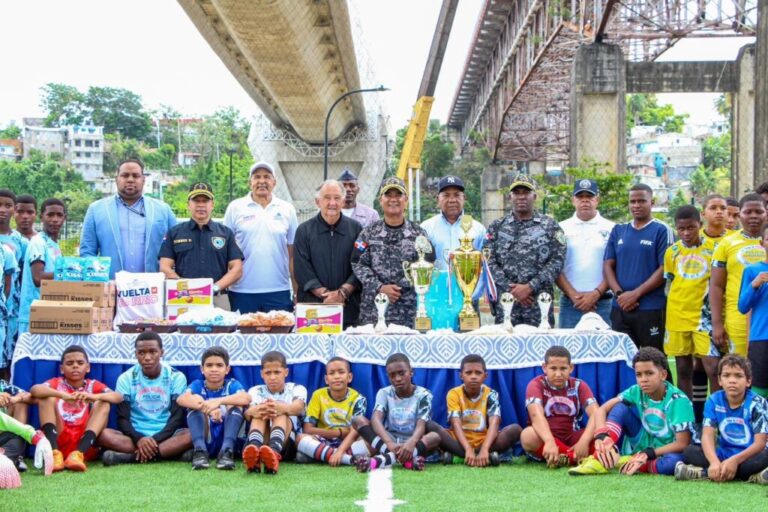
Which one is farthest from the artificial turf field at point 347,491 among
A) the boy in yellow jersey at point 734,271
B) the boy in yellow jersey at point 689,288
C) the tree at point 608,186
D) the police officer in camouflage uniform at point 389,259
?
the tree at point 608,186

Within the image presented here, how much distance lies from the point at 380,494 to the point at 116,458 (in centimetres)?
193

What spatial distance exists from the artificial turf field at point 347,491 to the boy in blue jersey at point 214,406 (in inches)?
8.9

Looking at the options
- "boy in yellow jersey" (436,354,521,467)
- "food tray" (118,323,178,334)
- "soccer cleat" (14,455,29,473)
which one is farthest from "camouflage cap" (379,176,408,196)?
"soccer cleat" (14,455,29,473)

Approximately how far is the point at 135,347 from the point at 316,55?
1692cm

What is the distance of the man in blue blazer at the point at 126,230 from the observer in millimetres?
7934

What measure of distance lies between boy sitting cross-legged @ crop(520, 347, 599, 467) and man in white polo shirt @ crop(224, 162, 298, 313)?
250cm

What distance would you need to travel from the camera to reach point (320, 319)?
700 cm

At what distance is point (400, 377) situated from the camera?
6.49 m

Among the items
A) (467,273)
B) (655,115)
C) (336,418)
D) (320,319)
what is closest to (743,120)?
(467,273)

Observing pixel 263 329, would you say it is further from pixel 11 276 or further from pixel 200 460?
pixel 11 276

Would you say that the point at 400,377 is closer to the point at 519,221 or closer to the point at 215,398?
the point at 215,398

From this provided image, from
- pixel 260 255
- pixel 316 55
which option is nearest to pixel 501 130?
pixel 316 55

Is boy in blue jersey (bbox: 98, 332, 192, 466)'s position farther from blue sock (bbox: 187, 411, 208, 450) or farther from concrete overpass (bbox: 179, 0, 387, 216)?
concrete overpass (bbox: 179, 0, 387, 216)

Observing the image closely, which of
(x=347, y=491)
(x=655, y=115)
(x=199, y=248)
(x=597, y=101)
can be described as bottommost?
(x=347, y=491)
